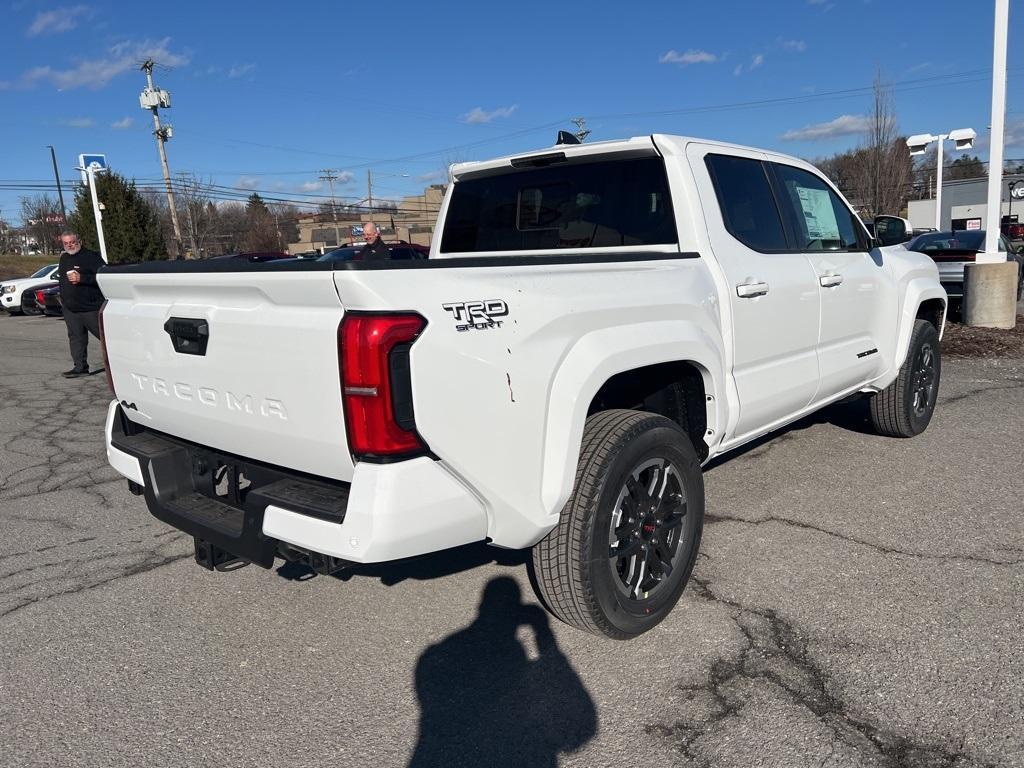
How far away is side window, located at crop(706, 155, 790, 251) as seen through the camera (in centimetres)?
386

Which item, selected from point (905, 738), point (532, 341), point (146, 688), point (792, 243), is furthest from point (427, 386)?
point (792, 243)

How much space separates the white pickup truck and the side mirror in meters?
1.05

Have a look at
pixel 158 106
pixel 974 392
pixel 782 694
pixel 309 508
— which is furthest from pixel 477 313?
pixel 158 106

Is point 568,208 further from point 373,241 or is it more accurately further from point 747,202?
point 373,241

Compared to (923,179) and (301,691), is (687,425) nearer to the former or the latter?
(301,691)

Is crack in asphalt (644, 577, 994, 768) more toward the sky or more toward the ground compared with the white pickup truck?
more toward the ground

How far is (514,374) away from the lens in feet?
8.21

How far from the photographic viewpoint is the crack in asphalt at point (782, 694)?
2363mm


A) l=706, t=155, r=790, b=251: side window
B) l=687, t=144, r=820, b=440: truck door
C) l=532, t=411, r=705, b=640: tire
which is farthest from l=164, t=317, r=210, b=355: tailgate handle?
l=706, t=155, r=790, b=251: side window

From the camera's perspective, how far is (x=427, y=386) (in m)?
2.30

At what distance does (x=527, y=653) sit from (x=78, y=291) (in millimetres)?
8790

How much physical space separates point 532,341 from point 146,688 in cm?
191

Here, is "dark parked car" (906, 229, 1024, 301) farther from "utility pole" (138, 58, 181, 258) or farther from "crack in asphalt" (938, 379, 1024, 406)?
"utility pole" (138, 58, 181, 258)

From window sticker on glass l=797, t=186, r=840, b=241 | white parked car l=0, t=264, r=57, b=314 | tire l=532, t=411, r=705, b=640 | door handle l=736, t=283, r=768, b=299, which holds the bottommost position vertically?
tire l=532, t=411, r=705, b=640
